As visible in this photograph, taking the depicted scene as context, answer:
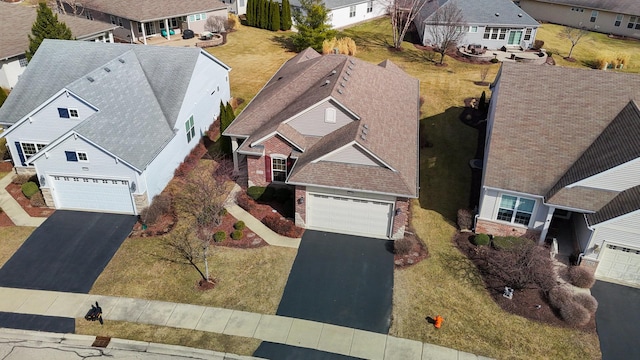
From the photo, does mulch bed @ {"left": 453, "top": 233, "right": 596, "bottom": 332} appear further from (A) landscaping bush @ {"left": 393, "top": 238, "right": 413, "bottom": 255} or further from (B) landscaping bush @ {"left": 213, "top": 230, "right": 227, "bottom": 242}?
(B) landscaping bush @ {"left": 213, "top": 230, "right": 227, "bottom": 242}

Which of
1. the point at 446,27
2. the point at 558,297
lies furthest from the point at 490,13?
the point at 558,297

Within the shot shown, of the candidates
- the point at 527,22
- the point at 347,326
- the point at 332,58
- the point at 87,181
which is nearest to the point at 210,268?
the point at 347,326

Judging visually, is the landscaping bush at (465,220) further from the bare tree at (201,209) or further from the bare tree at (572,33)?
the bare tree at (572,33)

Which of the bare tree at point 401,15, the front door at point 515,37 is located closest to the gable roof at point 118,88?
the bare tree at point 401,15

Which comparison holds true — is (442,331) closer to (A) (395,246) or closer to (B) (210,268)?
(A) (395,246)

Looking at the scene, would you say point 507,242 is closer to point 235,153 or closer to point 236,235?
point 236,235
